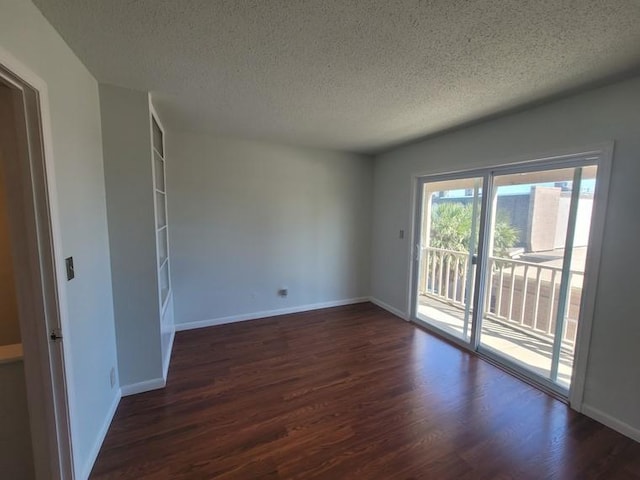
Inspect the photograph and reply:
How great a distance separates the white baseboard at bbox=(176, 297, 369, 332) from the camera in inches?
131

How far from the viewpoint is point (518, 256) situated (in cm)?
259

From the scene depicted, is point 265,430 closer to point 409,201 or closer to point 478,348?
point 478,348

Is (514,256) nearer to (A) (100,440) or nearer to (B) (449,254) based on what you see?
(B) (449,254)

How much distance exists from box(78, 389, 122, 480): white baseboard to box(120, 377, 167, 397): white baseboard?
0.04 meters

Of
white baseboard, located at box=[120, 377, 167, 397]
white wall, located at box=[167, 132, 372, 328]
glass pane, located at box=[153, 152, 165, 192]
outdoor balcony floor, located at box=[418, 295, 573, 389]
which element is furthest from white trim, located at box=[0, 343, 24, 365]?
outdoor balcony floor, located at box=[418, 295, 573, 389]

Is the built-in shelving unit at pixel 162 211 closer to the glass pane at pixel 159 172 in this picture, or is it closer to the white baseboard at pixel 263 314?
the glass pane at pixel 159 172

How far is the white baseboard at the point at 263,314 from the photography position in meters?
3.32

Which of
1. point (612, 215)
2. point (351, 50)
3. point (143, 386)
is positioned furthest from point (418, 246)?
point (143, 386)

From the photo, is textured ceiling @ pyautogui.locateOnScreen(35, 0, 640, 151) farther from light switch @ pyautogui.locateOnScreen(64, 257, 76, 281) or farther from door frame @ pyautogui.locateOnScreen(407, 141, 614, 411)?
light switch @ pyautogui.locateOnScreen(64, 257, 76, 281)

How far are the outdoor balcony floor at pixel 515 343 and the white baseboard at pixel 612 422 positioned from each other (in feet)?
0.82

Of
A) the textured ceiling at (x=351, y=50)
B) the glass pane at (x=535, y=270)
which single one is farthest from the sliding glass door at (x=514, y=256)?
the textured ceiling at (x=351, y=50)

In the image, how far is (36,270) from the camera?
3.98ft

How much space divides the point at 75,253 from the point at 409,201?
3385 mm

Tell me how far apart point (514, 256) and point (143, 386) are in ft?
11.7
